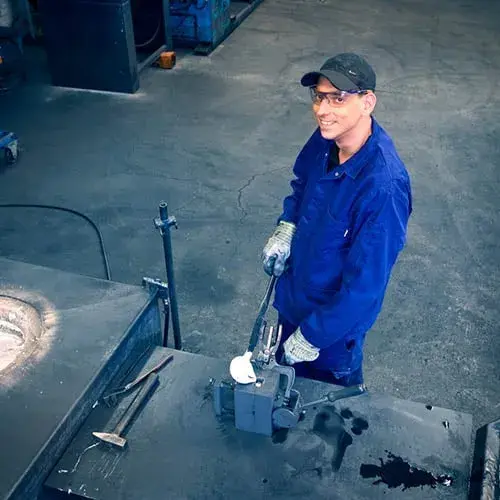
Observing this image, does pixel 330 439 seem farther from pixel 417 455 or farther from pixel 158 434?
pixel 158 434

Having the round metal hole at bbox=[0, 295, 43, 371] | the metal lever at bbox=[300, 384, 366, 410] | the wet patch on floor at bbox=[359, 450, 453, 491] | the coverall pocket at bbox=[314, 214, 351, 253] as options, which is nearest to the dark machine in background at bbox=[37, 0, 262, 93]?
the round metal hole at bbox=[0, 295, 43, 371]

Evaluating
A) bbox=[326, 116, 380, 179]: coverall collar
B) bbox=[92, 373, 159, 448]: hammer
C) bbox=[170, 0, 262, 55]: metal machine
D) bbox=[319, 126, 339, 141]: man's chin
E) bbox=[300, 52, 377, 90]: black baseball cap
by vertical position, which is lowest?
bbox=[170, 0, 262, 55]: metal machine

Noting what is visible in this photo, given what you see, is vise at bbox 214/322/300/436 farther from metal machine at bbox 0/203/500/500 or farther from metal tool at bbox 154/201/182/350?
metal tool at bbox 154/201/182/350

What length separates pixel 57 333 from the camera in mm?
1754

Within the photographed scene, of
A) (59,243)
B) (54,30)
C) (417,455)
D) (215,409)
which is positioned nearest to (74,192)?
(59,243)

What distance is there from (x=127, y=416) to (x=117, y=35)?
3.95 meters

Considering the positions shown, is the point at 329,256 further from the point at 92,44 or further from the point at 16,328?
the point at 92,44

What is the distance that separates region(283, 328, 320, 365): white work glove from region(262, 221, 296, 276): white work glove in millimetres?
260

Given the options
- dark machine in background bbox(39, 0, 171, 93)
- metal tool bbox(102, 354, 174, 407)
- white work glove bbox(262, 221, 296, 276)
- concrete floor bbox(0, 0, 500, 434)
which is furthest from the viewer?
dark machine in background bbox(39, 0, 171, 93)

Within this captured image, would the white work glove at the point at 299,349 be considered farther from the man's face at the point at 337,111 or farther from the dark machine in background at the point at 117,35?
the dark machine in background at the point at 117,35

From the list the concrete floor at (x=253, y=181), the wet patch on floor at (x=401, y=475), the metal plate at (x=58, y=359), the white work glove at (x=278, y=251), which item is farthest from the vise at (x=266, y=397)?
the concrete floor at (x=253, y=181)

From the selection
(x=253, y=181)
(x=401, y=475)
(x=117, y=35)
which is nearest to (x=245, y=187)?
(x=253, y=181)

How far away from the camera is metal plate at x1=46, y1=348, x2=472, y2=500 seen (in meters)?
1.48

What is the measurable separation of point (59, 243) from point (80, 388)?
205cm
